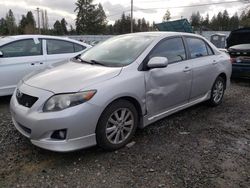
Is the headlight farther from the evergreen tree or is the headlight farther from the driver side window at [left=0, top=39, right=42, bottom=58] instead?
the evergreen tree

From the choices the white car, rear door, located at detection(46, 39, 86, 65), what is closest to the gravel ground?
the white car

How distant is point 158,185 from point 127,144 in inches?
39.7

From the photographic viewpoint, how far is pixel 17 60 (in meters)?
5.80

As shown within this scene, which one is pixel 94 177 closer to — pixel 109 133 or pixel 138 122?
pixel 109 133

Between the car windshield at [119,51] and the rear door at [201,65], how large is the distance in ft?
3.18

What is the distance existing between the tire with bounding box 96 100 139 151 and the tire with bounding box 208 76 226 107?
7.70 feet

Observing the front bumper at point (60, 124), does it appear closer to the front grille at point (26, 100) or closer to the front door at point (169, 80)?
the front grille at point (26, 100)

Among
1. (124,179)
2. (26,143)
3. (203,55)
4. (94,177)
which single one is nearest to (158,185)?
(124,179)

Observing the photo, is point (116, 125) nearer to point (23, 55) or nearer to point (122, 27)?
point (23, 55)

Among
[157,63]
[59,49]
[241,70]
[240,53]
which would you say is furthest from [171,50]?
[240,53]

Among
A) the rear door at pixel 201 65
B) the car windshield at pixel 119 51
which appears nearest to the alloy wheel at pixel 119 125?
the car windshield at pixel 119 51

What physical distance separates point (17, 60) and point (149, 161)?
3695 mm

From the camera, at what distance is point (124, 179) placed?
3.11 meters

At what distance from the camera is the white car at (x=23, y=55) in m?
5.66
